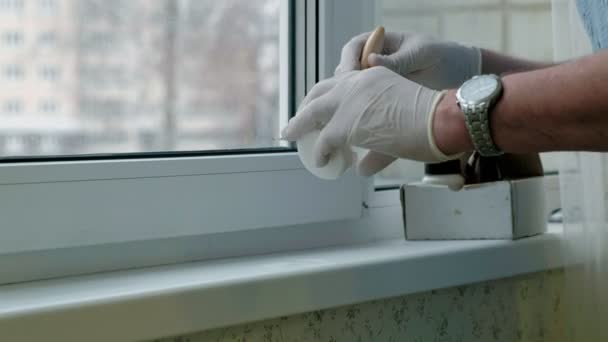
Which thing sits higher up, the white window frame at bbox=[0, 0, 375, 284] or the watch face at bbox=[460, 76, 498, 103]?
the watch face at bbox=[460, 76, 498, 103]

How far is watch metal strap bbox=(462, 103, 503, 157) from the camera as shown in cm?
79

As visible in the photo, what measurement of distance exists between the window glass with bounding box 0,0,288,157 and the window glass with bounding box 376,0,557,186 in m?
0.25

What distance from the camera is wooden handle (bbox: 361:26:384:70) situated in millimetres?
922

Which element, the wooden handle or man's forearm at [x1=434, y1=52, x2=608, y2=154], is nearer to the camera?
man's forearm at [x1=434, y1=52, x2=608, y2=154]

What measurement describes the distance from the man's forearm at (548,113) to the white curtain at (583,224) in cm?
40

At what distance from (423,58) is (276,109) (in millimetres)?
221

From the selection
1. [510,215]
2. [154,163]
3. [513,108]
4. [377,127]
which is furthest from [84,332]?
[510,215]

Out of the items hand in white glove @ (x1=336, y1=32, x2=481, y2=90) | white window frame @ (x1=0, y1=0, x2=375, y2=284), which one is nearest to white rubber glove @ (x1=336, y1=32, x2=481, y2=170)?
hand in white glove @ (x1=336, y1=32, x2=481, y2=90)

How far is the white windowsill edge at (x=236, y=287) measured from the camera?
769 mm

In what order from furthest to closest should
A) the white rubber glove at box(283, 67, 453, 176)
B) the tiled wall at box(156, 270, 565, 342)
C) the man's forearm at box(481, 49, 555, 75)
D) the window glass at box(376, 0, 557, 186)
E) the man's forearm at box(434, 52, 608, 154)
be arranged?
the window glass at box(376, 0, 557, 186) < the man's forearm at box(481, 49, 555, 75) < the tiled wall at box(156, 270, 565, 342) < the white rubber glove at box(283, 67, 453, 176) < the man's forearm at box(434, 52, 608, 154)

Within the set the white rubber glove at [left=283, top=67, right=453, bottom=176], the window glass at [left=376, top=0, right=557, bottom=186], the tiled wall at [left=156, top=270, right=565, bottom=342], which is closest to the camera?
the white rubber glove at [left=283, top=67, right=453, bottom=176]

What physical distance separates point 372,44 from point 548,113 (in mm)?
241

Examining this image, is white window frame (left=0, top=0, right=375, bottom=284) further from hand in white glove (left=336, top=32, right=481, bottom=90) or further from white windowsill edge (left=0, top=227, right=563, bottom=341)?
hand in white glove (left=336, top=32, right=481, bottom=90)

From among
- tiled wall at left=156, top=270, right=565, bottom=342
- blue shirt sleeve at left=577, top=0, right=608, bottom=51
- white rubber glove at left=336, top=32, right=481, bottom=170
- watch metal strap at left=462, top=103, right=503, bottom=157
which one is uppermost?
blue shirt sleeve at left=577, top=0, right=608, bottom=51
